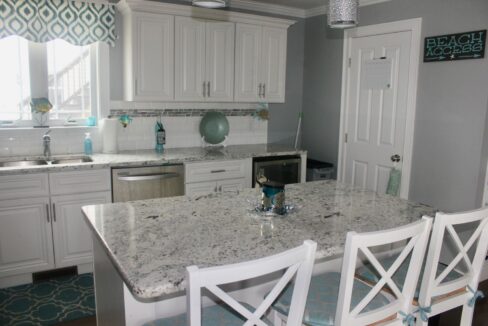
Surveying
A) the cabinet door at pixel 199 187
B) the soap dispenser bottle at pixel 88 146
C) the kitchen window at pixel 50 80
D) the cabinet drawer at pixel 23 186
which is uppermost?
the kitchen window at pixel 50 80

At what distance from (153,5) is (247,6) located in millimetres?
1273

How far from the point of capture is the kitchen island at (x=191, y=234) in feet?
4.83

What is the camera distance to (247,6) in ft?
14.8

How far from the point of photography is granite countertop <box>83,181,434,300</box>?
146 centimetres

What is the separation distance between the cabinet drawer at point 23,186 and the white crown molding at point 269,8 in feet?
8.49

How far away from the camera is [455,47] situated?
3.31m

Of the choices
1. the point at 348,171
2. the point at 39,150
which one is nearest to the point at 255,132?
the point at 348,171

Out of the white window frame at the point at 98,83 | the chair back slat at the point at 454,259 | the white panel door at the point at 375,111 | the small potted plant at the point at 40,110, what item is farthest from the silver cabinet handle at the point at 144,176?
the chair back slat at the point at 454,259

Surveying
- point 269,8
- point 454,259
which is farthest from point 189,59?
point 454,259

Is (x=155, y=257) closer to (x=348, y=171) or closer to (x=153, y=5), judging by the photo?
(x=153, y=5)

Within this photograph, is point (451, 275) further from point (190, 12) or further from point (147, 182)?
point (190, 12)

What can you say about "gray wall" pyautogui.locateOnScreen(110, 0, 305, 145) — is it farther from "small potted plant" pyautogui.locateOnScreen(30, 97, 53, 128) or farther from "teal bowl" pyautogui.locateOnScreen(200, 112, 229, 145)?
"small potted plant" pyautogui.locateOnScreen(30, 97, 53, 128)

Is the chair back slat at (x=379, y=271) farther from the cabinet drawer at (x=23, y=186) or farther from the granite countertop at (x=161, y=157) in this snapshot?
the cabinet drawer at (x=23, y=186)

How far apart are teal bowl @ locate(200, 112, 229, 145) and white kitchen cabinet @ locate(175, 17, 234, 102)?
0.26 m
